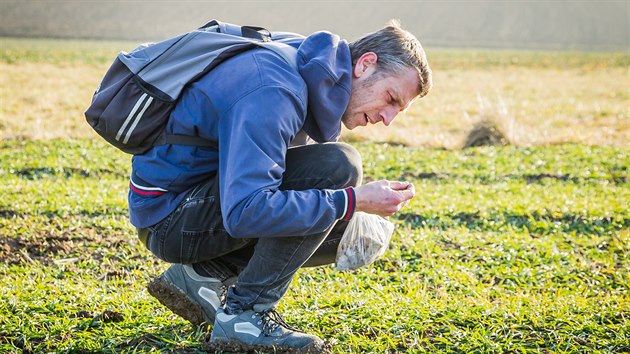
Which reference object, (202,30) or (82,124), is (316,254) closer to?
(202,30)

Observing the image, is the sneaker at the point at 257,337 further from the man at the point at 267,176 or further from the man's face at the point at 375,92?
the man's face at the point at 375,92

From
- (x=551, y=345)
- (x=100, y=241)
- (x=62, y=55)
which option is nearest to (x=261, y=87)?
(x=551, y=345)

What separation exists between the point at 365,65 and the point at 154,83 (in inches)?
37.6

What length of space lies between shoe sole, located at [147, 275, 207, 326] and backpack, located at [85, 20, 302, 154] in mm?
798

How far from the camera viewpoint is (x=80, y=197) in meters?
6.64

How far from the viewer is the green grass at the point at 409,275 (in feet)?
12.1

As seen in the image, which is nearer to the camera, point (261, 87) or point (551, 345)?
point (261, 87)

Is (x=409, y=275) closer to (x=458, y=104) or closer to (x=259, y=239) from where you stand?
(x=259, y=239)

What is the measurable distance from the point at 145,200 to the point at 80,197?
3.62 metres

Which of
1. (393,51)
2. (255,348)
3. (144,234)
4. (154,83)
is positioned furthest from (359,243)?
(154,83)

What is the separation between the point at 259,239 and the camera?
3213 millimetres

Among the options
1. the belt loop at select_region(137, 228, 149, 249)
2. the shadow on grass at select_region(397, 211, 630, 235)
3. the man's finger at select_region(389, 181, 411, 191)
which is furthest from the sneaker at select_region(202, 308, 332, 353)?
the shadow on grass at select_region(397, 211, 630, 235)

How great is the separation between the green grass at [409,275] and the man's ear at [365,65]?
4.48ft

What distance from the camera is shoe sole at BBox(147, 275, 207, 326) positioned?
358 cm
